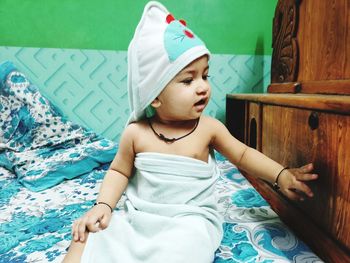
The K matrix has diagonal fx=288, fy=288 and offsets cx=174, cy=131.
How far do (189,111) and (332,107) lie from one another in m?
0.28

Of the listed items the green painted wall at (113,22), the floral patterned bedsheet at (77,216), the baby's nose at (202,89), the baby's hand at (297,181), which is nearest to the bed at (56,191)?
the floral patterned bedsheet at (77,216)

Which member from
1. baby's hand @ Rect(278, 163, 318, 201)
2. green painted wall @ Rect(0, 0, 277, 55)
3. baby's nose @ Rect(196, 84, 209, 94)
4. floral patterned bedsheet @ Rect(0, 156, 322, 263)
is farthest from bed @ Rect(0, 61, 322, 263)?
baby's nose @ Rect(196, 84, 209, 94)

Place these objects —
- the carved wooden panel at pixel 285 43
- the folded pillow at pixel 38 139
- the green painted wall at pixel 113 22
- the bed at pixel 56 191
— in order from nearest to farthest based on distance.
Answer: the bed at pixel 56 191
the carved wooden panel at pixel 285 43
the folded pillow at pixel 38 139
the green painted wall at pixel 113 22

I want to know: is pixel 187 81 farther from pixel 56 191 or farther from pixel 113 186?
pixel 56 191

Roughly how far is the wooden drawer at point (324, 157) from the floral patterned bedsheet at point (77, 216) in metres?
0.08

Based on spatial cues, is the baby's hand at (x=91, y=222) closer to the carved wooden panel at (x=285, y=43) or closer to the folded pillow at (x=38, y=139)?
the folded pillow at (x=38, y=139)

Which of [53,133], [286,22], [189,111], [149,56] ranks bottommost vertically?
[53,133]

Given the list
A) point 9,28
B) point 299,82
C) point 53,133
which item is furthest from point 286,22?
point 9,28

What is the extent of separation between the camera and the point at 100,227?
587mm

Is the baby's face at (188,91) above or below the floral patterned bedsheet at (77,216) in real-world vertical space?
above

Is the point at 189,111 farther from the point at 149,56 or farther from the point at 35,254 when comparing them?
the point at 35,254

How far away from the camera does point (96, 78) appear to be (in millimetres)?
1361

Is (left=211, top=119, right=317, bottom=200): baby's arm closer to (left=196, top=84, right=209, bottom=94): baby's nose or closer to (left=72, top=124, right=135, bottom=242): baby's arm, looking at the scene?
(left=196, top=84, right=209, bottom=94): baby's nose

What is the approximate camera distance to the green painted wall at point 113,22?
4.26 ft
